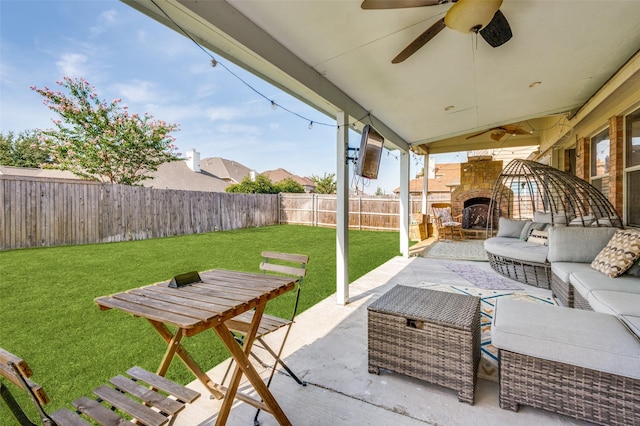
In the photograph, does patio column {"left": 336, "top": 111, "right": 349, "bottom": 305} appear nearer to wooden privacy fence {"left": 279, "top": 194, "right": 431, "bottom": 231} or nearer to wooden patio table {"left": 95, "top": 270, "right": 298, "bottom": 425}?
wooden patio table {"left": 95, "top": 270, "right": 298, "bottom": 425}

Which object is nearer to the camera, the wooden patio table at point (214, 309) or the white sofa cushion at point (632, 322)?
the wooden patio table at point (214, 309)

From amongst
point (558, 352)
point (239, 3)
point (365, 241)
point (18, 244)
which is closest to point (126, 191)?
point (18, 244)

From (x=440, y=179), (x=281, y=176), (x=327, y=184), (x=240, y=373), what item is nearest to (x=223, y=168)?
(x=281, y=176)

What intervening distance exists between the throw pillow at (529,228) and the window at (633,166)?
0.96 metres

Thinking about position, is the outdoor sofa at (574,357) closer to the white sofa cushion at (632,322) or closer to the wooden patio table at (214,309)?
the white sofa cushion at (632,322)

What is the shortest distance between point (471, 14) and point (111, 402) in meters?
2.73

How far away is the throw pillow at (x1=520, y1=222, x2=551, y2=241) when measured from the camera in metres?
4.75

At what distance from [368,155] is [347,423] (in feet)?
9.47

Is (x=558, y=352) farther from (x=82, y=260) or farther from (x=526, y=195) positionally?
(x=526, y=195)

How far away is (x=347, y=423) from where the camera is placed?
5.28ft

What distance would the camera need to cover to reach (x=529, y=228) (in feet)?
16.2

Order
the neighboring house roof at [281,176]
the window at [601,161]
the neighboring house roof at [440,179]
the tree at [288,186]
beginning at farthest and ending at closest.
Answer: the neighboring house roof at [281,176], the tree at [288,186], the neighboring house roof at [440,179], the window at [601,161]

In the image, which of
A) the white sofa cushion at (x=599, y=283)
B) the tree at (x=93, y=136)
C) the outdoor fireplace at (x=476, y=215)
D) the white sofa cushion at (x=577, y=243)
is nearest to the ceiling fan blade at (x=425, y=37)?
the white sofa cushion at (x=599, y=283)

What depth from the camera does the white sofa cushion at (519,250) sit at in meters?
3.84
